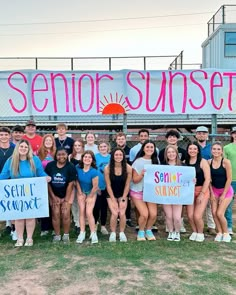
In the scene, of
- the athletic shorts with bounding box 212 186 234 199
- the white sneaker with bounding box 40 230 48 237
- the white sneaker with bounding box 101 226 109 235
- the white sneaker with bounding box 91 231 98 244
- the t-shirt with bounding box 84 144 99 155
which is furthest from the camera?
the t-shirt with bounding box 84 144 99 155

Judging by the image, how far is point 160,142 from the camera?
29.6 ft

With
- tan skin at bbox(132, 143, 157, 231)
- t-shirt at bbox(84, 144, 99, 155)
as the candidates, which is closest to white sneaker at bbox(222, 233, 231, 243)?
tan skin at bbox(132, 143, 157, 231)

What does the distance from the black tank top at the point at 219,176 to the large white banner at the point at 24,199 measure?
8.41 feet

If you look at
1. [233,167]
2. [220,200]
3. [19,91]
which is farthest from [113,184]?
[19,91]

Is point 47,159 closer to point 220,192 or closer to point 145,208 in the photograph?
point 145,208

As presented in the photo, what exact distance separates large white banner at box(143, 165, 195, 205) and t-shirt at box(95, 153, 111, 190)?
68 centimetres

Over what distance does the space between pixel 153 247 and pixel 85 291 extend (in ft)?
5.43

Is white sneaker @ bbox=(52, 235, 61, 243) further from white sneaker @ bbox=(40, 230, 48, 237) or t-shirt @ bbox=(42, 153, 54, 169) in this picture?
t-shirt @ bbox=(42, 153, 54, 169)

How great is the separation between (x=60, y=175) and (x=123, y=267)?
1.72 meters

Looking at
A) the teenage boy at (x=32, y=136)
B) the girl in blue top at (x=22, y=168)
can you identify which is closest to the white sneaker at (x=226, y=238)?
the girl in blue top at (x=22, y=168)

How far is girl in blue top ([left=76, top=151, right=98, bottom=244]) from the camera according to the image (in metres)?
5.38

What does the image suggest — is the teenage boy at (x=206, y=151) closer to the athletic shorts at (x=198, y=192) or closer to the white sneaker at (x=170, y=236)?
the athletic shorts at (x=198, y=192)

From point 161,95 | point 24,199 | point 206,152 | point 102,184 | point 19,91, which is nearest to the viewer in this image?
point 24,199

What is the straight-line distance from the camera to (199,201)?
5.52 meters
